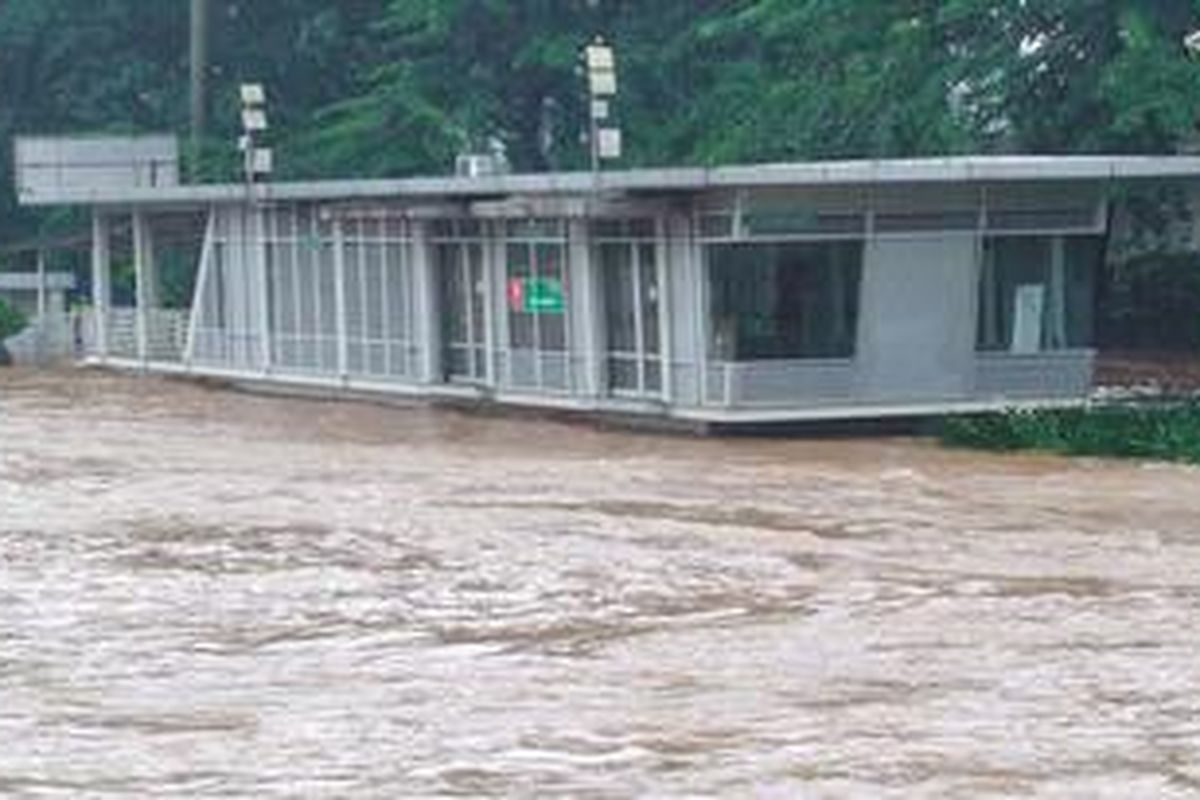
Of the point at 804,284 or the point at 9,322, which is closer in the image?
the point at 804,284

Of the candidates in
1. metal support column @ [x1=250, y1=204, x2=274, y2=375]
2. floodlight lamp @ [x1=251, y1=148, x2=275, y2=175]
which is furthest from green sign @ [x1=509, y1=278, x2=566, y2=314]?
metal support column @ [x1=250, y1=204, x2=274, y2=375]

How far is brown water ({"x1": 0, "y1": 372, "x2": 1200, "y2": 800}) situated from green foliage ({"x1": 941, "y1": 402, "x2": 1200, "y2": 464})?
927 millimetres

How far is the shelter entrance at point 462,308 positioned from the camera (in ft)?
138

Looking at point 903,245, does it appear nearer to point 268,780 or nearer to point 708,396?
point 708,396

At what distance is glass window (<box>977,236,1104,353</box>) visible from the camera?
36500 millimetres

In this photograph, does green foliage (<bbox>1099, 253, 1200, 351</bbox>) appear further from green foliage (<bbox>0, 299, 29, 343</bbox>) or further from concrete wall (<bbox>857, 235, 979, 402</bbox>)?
green foliage (<bbox>0, 299, 29, 343</bbox>)

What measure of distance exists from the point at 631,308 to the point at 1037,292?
16.0ft

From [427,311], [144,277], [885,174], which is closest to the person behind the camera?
[885,174]

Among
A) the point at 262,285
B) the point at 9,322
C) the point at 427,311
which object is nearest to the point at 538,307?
the point at 427,311

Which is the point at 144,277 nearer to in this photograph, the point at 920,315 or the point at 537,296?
the point at 537,296

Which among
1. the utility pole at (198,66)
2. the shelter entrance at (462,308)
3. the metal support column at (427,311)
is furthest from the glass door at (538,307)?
the utility pole at (198,66)

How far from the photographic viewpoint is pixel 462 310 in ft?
141

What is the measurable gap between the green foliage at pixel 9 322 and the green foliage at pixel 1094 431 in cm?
2774

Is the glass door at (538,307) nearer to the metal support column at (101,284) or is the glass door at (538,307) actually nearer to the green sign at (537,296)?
the green sign at (537,296)
